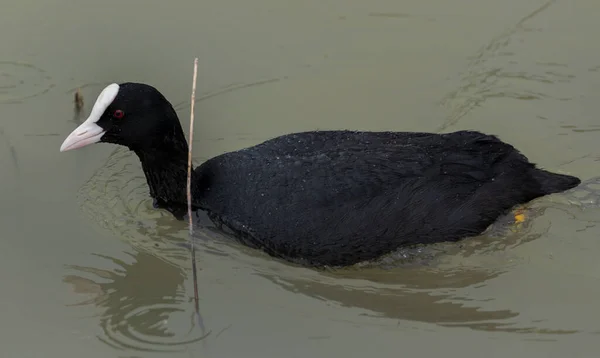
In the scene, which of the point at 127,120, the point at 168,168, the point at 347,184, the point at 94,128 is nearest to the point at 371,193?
the point at 347,184

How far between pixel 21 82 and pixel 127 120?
6.34ft

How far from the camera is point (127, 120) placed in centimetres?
460

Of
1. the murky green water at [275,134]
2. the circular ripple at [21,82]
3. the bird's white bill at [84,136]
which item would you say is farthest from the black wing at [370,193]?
the circular ripple at [21,82]

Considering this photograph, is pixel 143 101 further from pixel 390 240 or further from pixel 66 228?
pixel 390 240

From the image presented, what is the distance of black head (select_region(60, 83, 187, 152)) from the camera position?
4.54 m

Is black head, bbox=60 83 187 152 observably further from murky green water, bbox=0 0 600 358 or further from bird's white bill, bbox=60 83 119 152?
murky green water, bbox=0 0 600 358

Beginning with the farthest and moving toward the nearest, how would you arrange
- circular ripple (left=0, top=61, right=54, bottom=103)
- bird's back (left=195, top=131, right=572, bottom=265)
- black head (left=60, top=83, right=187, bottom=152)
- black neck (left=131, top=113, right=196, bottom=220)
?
1. circular ripple (left=0, top=61, right=54, bottom=103)
2. black neck (left=131, top=113, right=196, bottom=220)
3. black head (left=60, top=83, right=187, bottom=152)
4. bird's back (left=195, top=131, right=572, bottom=265)

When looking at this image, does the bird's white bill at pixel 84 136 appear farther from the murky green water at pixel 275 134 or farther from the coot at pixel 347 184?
the murky green water at pixel 275 134

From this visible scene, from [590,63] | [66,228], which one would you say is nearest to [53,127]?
[66,228]

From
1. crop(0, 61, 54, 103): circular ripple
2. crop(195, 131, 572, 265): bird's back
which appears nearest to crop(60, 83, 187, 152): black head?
crop(195, 131, 572, 265): bird's back

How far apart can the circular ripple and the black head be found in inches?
63.5

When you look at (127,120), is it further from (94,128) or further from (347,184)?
(347,184)

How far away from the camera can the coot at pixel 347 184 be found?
4438 millimetres

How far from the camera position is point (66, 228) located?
498 centimetres
